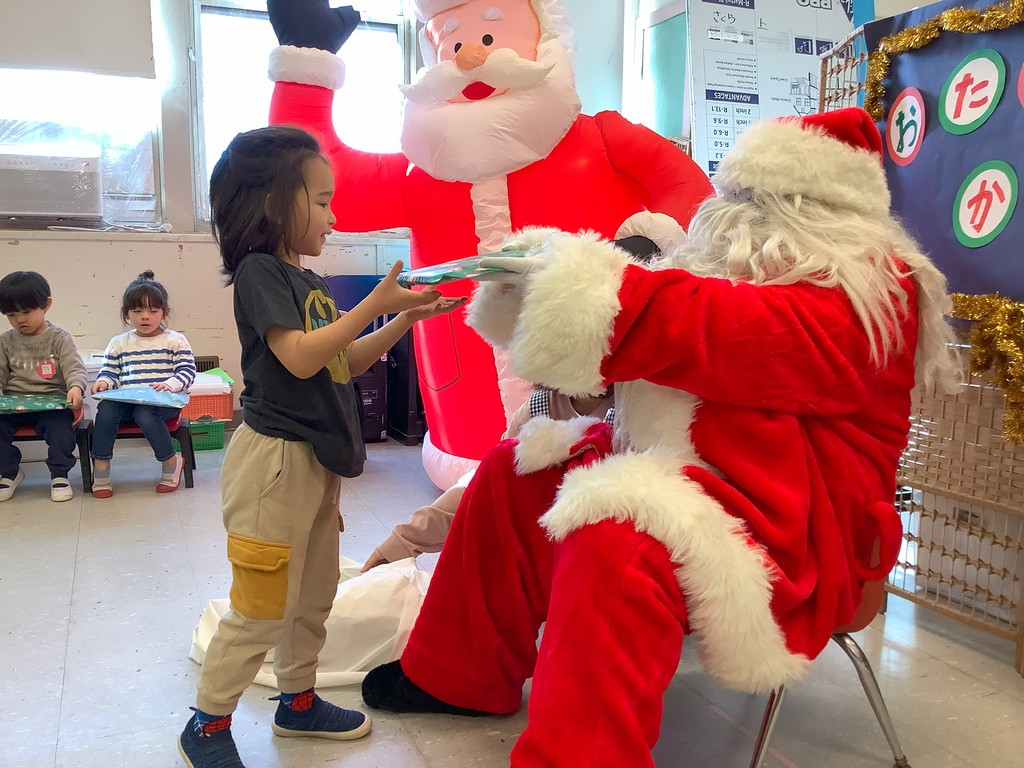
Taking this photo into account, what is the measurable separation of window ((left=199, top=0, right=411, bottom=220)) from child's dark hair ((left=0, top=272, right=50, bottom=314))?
1019 mm

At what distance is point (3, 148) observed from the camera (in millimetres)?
3434

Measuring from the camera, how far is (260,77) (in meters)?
3.91

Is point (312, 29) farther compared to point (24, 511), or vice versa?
point (24, 511)

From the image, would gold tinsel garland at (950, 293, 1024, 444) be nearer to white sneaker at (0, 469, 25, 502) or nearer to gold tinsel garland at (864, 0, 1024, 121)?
gold tinsel garland at (864, 0, 1024, 121)

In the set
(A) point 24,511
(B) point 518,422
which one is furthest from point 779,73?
(A) point 24,511

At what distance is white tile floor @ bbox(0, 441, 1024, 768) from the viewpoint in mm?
1354

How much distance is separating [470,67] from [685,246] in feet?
3.78

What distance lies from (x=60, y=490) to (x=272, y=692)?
1.67 metres

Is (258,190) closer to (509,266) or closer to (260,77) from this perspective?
(509,266)

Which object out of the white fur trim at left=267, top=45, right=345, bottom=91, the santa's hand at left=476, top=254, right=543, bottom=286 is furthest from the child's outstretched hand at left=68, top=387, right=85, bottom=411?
the santa's hand at left=476, top=254, right=543, bottom=286

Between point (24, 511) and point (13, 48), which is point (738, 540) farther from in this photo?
point (13, 48)

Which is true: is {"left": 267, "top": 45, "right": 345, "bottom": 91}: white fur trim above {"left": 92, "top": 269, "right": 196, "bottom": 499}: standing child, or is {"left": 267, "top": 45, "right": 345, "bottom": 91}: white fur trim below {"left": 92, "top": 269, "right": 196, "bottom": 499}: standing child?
above

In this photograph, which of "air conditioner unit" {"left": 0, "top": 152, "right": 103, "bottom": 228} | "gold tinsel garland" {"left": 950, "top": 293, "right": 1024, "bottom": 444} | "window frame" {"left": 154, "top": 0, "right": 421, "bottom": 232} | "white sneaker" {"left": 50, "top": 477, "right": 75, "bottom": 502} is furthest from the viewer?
"window frame" {"left": 154, "top": 0, "right": 421, "bottom": 232}

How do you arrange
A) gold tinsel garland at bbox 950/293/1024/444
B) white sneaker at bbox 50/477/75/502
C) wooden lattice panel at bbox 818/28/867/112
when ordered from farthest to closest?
1. white sneaker at bbox 50/477/75/502
2. wooden lattice panel at bbox 818/28/867/112
3. gold tinsel garland at bbox 950/293/1024/444
